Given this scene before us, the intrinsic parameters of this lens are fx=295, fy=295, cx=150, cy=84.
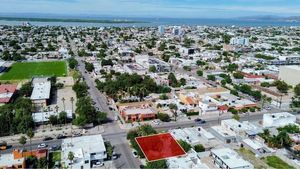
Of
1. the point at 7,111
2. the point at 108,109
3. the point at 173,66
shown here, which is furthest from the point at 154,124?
the point at 173,66

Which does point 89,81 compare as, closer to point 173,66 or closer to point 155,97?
point 155,97

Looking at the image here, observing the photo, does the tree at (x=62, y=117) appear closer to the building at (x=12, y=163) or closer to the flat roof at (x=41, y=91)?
the flat roof at (x=41, y=91)

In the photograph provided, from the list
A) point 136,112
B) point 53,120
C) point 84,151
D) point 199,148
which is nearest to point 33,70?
point 53,120

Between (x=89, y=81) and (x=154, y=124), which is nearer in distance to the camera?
(x=154, y=124)

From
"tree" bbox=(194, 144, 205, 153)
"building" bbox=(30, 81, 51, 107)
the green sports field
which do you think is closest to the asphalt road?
"tree" bbox=(194, 144, 205, 153)

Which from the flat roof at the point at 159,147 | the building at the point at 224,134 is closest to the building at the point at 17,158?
the flat roof at the point at 159,147

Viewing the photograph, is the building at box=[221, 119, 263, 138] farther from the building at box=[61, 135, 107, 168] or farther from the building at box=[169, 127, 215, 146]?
the building at box=[61, 135, 107, 168]
